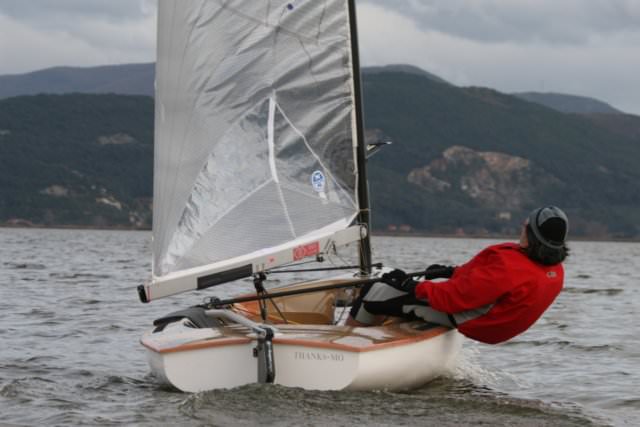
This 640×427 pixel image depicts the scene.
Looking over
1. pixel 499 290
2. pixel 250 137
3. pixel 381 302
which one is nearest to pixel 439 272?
pixel 381 302

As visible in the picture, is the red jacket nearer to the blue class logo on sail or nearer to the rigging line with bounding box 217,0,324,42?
the blue class logo on sail

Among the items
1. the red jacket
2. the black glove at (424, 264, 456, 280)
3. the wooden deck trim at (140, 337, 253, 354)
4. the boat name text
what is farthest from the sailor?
the wooden deck trim at (140, 337, 253, 354)

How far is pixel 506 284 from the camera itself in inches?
260

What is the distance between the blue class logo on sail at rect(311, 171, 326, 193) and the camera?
773 cm

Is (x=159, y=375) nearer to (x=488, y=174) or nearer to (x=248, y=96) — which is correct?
(x=248, y=96)

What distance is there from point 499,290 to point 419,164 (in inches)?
4315

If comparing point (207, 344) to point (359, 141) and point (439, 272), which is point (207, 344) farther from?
point (359, 141)

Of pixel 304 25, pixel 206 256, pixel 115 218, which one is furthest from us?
pixel 115 218

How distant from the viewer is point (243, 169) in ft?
24.8

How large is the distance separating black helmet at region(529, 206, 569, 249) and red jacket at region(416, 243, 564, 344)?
170 millimetres

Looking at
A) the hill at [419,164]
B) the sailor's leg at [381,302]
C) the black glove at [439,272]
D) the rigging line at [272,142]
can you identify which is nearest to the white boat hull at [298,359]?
the sailor's leg at [381,302]

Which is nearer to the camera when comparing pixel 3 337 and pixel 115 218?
pixel 3 337

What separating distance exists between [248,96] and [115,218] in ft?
277

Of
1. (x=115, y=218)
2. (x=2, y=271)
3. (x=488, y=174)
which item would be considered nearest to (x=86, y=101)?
(x=115, y=218)
